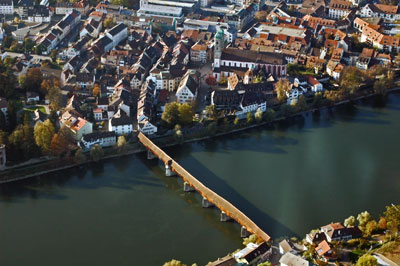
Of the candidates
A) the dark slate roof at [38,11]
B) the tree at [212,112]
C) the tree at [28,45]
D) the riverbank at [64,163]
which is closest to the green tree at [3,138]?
the riverbank at [64,163]

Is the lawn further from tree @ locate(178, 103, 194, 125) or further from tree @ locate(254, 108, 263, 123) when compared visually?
tree @ locate(254, 108, 263, 123)

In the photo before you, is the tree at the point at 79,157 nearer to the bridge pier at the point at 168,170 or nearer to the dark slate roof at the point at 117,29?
the bridge pier at the point at 168,170

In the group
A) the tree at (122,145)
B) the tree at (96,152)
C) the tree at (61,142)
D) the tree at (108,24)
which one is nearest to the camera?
the tree at (61,142)

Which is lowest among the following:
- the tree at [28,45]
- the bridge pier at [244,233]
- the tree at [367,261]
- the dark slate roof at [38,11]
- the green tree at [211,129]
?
the bridge pier at [244,233]

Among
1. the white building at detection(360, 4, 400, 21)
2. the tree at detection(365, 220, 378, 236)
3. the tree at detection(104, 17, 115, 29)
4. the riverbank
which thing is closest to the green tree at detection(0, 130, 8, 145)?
A: the riverbank

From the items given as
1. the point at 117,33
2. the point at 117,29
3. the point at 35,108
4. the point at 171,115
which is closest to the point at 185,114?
the point at 171,115

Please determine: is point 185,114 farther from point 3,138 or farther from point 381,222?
point 381,222

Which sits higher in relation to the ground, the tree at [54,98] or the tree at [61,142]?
the tree at [54,98]

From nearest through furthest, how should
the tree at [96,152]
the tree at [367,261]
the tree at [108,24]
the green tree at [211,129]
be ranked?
the tree at [367,261] → the tree at [96,152] → the green tree at [211,129] → the tree at [108,24]
